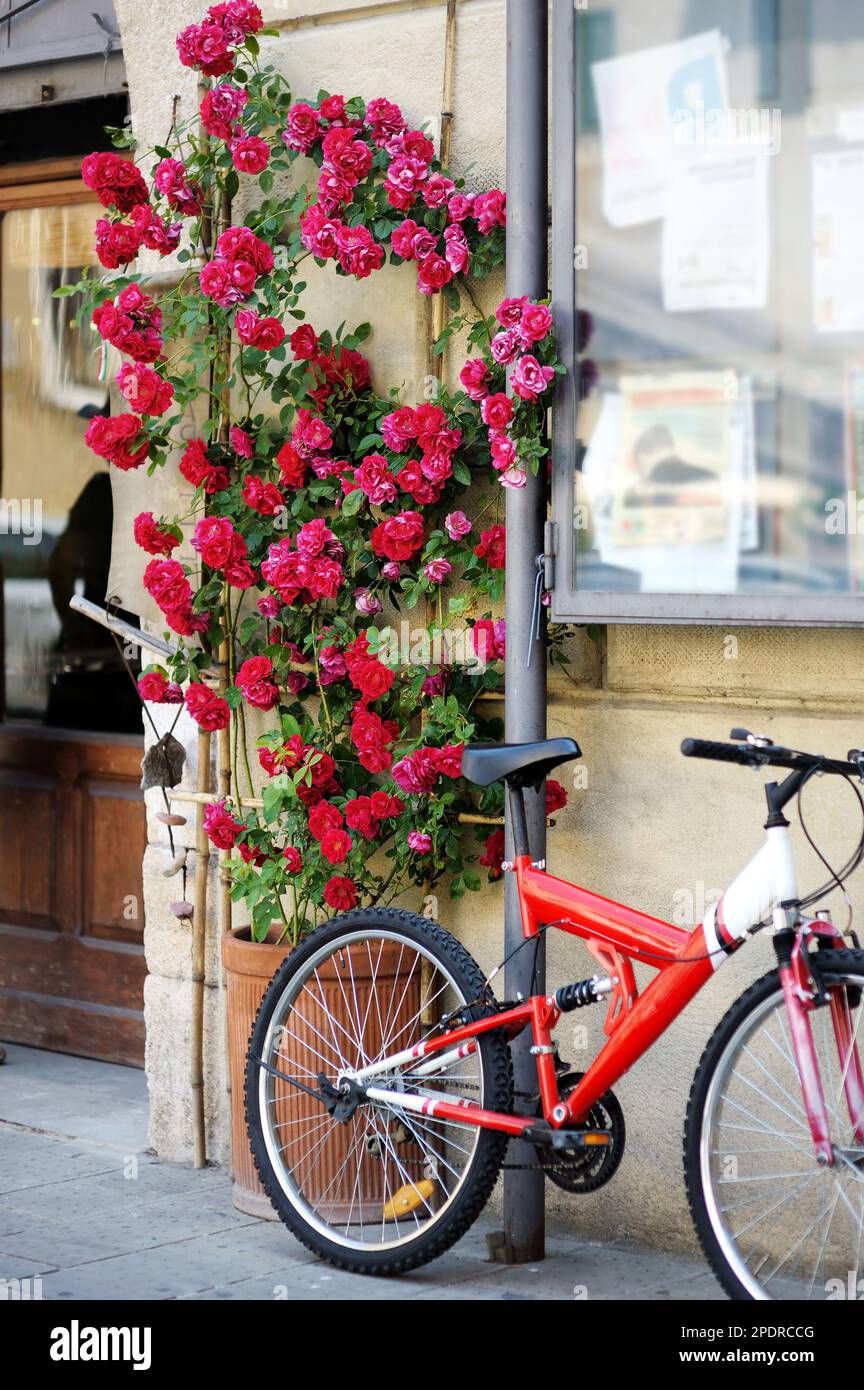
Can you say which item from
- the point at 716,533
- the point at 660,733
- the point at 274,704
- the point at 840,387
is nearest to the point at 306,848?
the point at 274,704

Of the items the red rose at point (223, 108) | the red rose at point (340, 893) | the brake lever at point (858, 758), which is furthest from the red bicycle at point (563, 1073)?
the red rose at point (223, 108)

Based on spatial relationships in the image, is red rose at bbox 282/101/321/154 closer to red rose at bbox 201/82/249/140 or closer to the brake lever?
red rose at bbox 201/82/249/140

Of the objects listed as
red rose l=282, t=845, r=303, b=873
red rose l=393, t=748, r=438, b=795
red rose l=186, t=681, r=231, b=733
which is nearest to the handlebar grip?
red rose l=393, t=748, r=438, b=795

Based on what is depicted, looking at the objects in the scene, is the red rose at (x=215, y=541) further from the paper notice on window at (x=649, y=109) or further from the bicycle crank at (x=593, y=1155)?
the bicycle crank at (x=593, y=1155)

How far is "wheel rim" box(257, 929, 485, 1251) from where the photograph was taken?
4.41 meters

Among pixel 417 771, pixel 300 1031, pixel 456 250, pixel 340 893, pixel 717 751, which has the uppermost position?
pixel 456 250

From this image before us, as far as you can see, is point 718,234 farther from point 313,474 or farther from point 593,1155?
point 593,1155

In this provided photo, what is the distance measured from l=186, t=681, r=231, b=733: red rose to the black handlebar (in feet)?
5.64

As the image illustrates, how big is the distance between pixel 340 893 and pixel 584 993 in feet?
3.00

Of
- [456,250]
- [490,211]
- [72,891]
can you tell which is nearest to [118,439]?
[456,250]

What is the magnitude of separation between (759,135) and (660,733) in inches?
54.5

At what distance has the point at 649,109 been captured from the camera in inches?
162

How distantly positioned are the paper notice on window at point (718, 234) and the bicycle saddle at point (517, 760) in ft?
3.37
